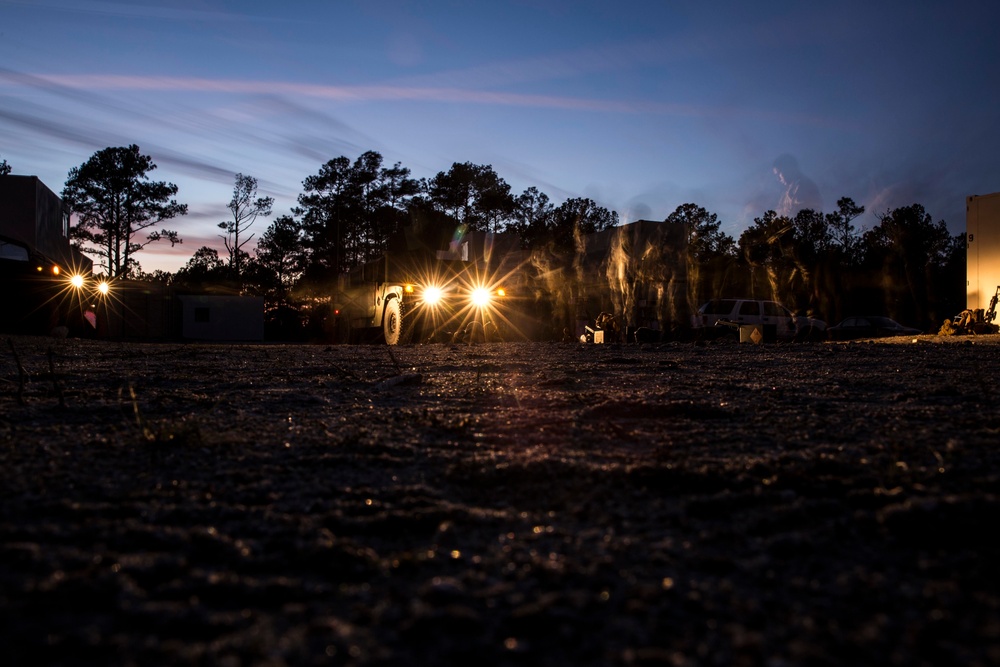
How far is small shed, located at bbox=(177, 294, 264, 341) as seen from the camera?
31.8m

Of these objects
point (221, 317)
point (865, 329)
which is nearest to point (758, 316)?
point (865, 329)

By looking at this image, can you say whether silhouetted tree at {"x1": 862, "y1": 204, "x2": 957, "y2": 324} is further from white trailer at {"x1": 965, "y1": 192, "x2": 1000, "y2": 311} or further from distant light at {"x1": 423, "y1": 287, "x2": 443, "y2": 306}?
distant light at {"x1": 423, "y1": 287, "x2": 443, "y2": 306}

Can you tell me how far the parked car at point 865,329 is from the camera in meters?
23.8

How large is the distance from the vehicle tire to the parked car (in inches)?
582

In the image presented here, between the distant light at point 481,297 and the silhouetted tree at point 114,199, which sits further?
the silhouetted tree at point 114,199

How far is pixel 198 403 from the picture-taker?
3.76 metres

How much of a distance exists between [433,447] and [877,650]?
1.76 metres

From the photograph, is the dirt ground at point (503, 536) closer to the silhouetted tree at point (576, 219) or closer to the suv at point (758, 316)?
the suv at point (758, 316)

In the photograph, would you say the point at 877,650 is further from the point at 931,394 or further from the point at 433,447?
the point at 931,394

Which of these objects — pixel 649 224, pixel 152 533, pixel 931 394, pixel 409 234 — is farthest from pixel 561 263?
pixel 152 533

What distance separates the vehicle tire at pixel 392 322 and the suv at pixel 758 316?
878 centimetres

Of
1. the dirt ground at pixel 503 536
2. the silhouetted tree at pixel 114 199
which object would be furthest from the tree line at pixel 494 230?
the dirt ground at pixel 503 536

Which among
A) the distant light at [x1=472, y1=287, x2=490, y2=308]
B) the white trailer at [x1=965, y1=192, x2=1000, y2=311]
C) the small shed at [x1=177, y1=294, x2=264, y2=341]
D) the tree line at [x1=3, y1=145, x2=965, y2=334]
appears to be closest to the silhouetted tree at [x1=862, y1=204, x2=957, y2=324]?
the tree line at [x1=3, y1=145, x2=965, y2=334]

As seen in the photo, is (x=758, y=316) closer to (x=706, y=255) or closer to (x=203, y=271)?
(x=706, y=255)
